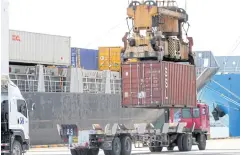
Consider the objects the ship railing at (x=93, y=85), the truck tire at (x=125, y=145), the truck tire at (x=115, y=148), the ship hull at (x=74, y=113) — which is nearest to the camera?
the truck tire at (x=115, y=148)

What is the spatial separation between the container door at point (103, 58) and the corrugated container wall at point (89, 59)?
0.41 metres

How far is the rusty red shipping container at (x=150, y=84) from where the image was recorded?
29000 millimetres

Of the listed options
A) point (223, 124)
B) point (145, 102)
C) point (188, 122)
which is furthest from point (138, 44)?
point (223, 124)

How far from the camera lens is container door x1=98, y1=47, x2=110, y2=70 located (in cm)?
5362

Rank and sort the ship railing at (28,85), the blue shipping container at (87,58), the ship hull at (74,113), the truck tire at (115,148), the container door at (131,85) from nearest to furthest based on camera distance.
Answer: the truck tire at (115,148), the container door at (131,85), the ship hull at (74,113), the ship railing at (28,85), the blue shipping container at (87,58)

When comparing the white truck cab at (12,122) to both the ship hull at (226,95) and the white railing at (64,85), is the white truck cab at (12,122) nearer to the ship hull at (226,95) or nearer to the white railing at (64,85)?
the white railing at (64,85)

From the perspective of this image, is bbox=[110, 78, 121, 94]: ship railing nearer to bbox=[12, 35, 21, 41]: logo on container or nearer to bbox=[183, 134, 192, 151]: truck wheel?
bbox=[12, 35, 21, 41]: logo on container

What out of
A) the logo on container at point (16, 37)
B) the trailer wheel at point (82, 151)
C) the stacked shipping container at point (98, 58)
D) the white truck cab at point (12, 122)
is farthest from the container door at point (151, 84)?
the stacked shipping container at point (98, 58)

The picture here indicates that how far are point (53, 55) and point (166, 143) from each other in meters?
16.8

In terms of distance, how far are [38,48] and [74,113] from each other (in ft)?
17.1

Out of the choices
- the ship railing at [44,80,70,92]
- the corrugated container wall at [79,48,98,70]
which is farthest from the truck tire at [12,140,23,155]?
the corrugated container wall at [79,48,98,70]

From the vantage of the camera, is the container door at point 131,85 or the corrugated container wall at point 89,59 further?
the corrugated container wall at point 89,59

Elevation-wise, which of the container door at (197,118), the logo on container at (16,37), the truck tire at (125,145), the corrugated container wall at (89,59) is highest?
the logo on container at (16,37)

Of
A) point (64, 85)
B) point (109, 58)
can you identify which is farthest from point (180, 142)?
point (109, 58)
